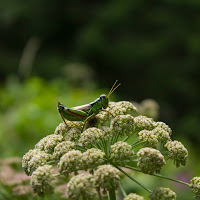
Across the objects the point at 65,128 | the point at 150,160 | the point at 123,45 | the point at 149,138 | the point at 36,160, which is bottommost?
the point at 150,160

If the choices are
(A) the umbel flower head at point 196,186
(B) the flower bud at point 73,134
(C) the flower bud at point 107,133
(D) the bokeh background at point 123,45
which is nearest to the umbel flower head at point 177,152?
(A) the umbel flower head at point 196,186

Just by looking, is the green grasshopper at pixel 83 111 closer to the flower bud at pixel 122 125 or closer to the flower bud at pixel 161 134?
the flower bud at pixel 122 125

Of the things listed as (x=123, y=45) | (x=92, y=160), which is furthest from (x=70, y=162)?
(x=123, y=45)

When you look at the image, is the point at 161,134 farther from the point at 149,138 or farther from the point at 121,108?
the point at 121,108

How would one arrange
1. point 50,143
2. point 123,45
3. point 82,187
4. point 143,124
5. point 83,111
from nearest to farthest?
1. point 82,187
2. point 50,143
3. point 143,124
4. point 83,111
5. point 123,45

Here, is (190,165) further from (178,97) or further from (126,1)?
(126,1)

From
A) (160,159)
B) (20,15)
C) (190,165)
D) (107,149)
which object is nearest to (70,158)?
(107,149)
